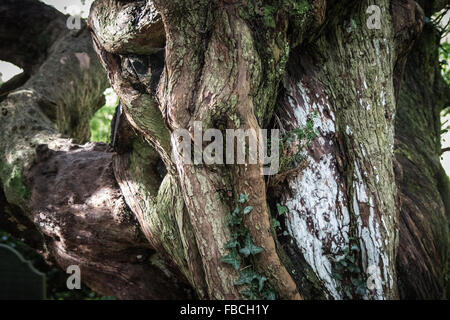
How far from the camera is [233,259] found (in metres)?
2.62

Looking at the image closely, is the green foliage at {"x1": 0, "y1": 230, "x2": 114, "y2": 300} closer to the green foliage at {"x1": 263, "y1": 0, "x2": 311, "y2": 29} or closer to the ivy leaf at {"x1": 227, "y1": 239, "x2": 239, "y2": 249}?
the ivy leaf at {"x1": 227, "y1": 239, "x2": 239, "y2": 249}

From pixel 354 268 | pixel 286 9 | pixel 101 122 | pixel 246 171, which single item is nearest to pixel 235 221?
pixel 246 171

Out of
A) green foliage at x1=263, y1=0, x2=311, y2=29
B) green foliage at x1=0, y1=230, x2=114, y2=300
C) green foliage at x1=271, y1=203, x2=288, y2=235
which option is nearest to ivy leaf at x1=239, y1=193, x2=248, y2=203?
green foliage at x1=271, y1=203, x2=288, y2=235

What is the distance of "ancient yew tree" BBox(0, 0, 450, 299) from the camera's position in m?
2.66

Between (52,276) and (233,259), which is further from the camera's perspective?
(52,276)

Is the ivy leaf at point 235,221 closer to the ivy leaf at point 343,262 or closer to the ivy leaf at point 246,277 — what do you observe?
the ivy leaf at point 246,277

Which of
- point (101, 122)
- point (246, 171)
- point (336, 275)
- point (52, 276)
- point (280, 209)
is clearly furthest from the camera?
point (101, 122)

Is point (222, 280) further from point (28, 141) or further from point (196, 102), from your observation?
point (28, 141)

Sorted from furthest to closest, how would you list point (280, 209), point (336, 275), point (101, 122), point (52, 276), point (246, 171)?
1. point (101, 122)
2. point (52, 276)
3. point (280, 209)
4. point (336, 275)
5. point (246, 171)

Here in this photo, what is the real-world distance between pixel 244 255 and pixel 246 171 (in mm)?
489

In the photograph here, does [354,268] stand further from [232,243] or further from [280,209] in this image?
[232,243]

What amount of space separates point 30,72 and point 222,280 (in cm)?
486

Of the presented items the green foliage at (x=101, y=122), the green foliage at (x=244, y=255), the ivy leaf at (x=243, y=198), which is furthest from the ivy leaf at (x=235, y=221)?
the green foliage at (x=101, y=122)
